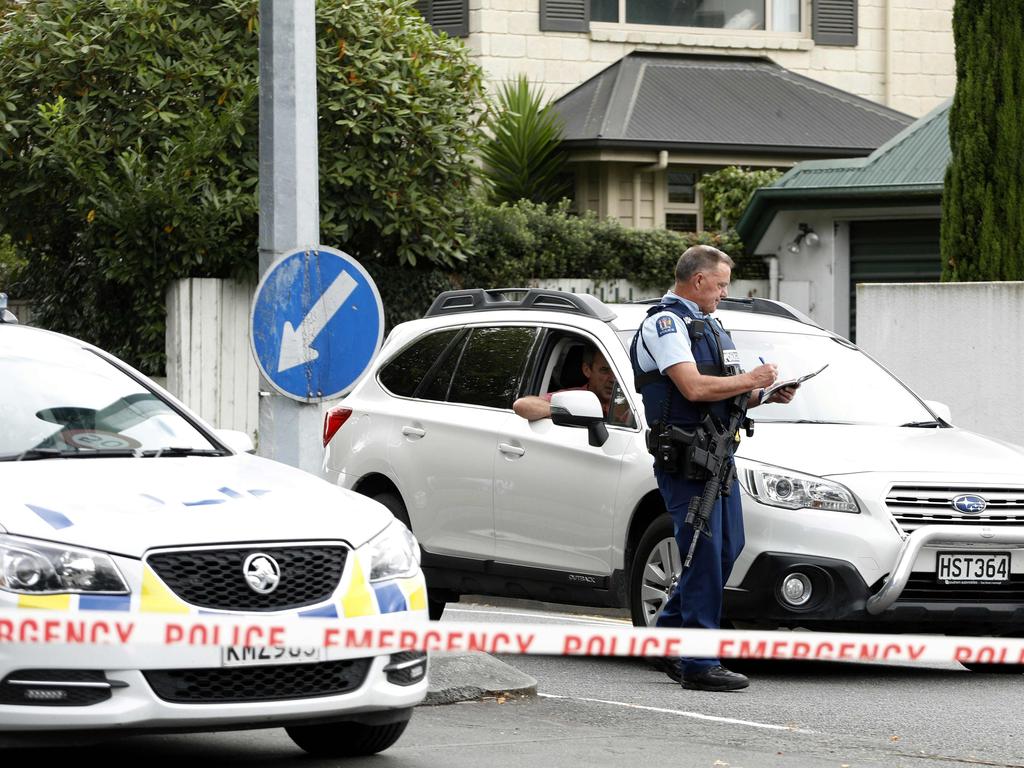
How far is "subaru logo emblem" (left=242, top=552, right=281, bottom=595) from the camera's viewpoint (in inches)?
239

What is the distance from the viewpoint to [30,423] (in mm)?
7027

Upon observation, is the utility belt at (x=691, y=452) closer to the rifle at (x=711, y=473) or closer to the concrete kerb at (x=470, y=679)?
the rifle at (x=711, y=473)

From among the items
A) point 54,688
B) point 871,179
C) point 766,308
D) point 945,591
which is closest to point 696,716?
point 945,591

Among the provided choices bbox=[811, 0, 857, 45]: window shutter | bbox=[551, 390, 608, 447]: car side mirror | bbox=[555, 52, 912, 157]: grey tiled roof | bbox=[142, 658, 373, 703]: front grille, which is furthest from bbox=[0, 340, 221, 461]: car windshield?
bbox=[811, 0, 857, 45]: window shutter

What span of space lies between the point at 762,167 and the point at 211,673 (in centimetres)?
1876

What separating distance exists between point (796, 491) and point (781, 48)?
58.1 feet

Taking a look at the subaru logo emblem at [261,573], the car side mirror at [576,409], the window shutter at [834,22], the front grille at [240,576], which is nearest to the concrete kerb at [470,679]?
the car side mirror at [576,409]

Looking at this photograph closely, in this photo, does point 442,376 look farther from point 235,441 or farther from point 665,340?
point 235,441

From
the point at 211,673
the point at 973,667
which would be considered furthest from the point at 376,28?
the point at 211,673

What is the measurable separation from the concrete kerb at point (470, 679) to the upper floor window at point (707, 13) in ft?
56.9

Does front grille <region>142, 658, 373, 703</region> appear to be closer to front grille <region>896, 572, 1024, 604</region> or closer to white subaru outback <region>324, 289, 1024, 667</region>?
white subaru outback <region>324, 289, 1024, 667</region>

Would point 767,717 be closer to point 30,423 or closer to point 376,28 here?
point 30,423

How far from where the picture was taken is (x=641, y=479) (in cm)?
908

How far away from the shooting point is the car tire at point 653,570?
8.82 metres
